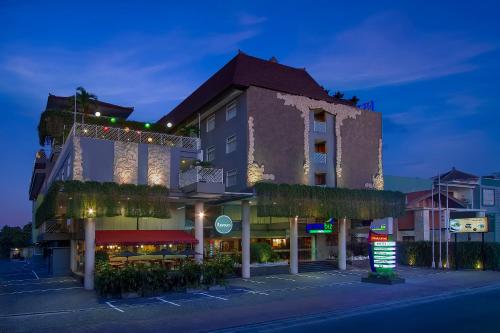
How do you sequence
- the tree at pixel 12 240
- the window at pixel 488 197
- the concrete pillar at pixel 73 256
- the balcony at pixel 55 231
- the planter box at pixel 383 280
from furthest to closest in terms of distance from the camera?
the tree at pixel 12 240 → the window at pixel 488 197 → the balcony at pixel 55 231 → the concrete pillar at pixel 73 256 → the planter box at pixel 383 280

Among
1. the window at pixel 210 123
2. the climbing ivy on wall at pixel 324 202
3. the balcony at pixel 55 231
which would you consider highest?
the window at pixel 210 123

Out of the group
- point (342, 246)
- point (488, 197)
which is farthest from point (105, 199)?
point (488, 197)

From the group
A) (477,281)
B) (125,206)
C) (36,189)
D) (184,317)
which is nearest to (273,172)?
(125,206)

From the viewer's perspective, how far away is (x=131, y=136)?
3023cm

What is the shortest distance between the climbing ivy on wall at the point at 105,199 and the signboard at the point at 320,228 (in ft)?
49.4

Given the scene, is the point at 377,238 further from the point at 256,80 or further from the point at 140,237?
the point at 140,237

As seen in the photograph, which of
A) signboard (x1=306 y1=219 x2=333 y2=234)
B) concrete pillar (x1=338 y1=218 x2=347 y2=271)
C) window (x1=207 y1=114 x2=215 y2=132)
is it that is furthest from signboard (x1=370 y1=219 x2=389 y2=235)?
window (x1=207 y1=114 x2=215 y2=132)

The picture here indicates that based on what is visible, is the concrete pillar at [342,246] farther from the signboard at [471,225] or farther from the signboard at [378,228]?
the signboard at [471,225]

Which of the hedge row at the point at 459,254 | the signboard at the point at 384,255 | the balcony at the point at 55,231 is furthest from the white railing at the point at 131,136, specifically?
the hedge row at the point at 459,254

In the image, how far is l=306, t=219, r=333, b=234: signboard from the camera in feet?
128

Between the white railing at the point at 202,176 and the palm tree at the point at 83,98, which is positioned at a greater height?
the palm tree at the point at 83,98

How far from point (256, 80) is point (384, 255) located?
15550 mm

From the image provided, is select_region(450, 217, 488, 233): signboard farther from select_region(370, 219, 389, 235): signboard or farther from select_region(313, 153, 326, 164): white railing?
select_region(313, 153, 326, 164): white railing

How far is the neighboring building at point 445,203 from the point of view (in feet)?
163
